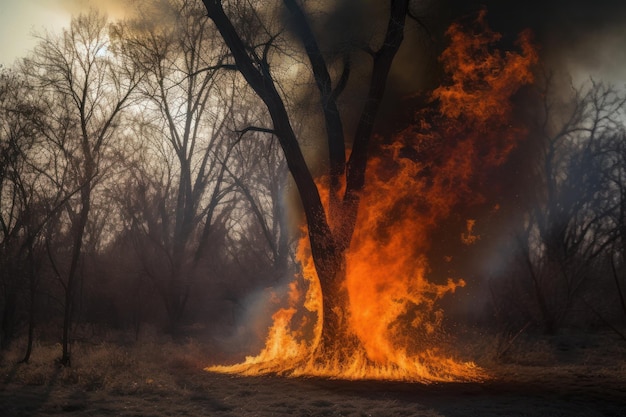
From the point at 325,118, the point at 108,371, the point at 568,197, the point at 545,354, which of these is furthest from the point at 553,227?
the point at 108,371

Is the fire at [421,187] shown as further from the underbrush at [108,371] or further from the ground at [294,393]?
the ground at [294,393]

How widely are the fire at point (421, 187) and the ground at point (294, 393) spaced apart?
1.71m

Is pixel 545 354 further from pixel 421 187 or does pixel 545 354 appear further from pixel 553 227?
pixel 553 227

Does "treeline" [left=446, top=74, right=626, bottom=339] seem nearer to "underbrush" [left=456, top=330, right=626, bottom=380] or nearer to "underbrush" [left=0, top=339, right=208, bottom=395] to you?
"underbrush" [left=456, top=330, right=626, bottom=380]

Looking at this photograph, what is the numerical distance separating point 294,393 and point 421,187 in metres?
5.04

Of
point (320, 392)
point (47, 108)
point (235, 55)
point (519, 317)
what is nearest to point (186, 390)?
point (320, 392)

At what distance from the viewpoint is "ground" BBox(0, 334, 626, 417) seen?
7496mm

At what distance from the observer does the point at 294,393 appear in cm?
894

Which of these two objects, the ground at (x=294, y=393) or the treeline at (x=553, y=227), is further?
the treeline at (x=553, y=227)

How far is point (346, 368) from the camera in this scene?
426 inches

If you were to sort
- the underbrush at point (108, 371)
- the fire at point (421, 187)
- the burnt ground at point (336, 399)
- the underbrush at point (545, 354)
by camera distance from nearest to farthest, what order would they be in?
the burnt ground at point (336, 399) < the underbrush at point (108, 371) < the underbrush at point (545, 354) < the fire at point (421, 187)

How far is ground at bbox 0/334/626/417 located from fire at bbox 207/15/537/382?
5.61 feet

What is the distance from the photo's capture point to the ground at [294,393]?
7496 mm

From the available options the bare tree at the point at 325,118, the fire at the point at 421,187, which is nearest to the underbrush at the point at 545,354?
the fire at the point at 421,187
